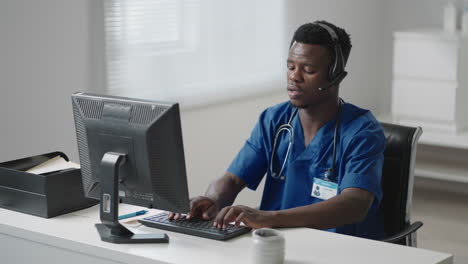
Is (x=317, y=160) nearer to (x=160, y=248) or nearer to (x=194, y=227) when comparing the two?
(x=194, y=227)

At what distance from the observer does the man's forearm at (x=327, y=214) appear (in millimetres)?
2500

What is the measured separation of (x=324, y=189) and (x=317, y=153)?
0.45 feet

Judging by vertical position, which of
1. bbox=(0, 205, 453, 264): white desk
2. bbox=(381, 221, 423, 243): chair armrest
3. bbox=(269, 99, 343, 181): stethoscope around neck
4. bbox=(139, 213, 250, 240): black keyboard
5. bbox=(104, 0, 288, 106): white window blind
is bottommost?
bbox=(381, 221, 423, 243): chair armrest

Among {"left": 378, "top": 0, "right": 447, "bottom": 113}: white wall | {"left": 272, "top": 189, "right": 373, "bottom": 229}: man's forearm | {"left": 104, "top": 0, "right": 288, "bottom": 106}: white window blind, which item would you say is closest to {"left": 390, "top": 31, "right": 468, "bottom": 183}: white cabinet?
{"left": 378, "top": 0, "right": 447, "bottom": 113}: white wall

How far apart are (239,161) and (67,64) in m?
1.30

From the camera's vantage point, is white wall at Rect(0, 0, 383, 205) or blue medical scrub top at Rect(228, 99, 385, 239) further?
white wall at Rect(0, 0, 383, 205)

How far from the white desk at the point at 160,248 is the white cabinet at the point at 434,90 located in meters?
3.26

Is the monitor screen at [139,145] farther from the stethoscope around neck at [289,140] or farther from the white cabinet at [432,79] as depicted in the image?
the white cabinet at [432,79]

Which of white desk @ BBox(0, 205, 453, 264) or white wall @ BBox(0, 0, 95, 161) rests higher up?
white wall @ BBox(0, 0, 95, 161)

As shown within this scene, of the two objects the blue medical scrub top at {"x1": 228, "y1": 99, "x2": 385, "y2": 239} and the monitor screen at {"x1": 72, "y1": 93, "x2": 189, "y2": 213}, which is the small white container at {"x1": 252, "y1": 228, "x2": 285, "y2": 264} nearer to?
the monitor screen at {"x1": 72, "y1": 93, "x2": 189, "y2": 213}

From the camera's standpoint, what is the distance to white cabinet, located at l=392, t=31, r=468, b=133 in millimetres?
5402

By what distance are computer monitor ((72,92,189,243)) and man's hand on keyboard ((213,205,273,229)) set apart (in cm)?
14

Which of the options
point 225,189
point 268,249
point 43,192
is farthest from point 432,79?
point 268,249

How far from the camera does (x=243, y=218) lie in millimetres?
2430
